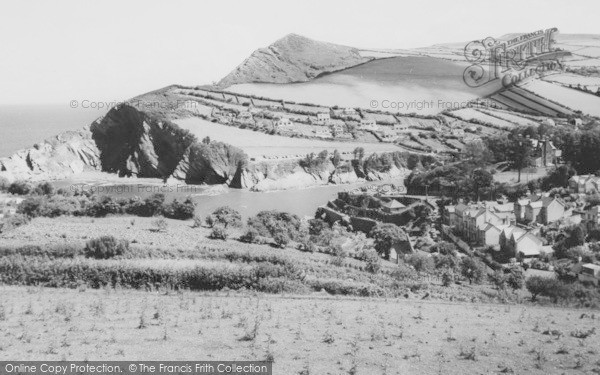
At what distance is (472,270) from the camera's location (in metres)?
18.4

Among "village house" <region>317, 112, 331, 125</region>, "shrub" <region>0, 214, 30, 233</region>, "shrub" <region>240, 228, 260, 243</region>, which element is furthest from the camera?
"village house" <region>317, 112, 331, 125</region>

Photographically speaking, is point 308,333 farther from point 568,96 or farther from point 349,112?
point 349,112

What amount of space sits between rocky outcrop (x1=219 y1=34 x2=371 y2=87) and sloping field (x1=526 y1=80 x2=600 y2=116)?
31328 millimetres

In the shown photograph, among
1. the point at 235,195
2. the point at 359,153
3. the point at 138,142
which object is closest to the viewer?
the point at 235,195

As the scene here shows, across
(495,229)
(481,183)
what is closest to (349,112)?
(481,183)

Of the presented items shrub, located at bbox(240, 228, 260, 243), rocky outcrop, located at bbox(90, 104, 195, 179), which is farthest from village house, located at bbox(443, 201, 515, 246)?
rocky outcrop, located at bbox(90, 104, 195, 179)

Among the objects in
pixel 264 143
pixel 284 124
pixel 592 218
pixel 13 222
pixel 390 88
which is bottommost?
pixel 592 218

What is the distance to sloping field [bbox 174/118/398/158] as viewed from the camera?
51.8 m

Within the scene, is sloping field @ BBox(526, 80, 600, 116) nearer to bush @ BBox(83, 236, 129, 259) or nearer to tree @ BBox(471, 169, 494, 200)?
tree @ BBox(471, 169, 494, 200)

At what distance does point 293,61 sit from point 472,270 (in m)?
71.6

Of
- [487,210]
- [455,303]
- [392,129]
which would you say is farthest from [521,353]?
[392,129]

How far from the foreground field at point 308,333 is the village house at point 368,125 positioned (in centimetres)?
4756

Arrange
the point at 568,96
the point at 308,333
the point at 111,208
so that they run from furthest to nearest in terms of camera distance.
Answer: the point at 568,96 → the point at 111,208 → the point at 308,333

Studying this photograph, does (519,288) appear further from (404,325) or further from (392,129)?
(392,129)
